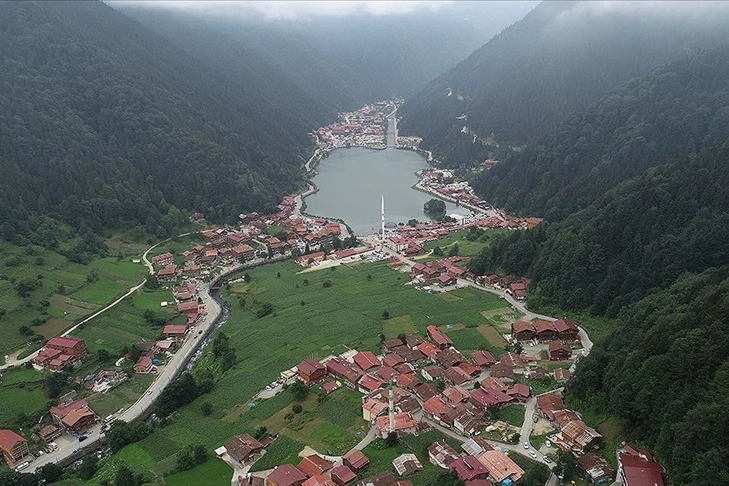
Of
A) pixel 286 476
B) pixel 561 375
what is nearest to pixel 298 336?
pixel 286 476

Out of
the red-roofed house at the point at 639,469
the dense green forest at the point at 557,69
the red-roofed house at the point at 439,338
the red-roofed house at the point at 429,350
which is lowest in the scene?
the red-roofed house at the point at 439,338

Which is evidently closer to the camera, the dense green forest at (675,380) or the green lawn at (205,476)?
the dense green forest at (675,380)

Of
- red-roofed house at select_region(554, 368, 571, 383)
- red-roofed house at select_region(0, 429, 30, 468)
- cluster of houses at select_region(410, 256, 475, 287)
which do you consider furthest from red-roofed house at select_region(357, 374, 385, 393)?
red-roofed house at select_region(0, 429, 30, 468)

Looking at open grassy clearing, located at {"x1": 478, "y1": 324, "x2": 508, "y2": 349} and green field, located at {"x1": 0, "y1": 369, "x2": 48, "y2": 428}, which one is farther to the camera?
open grassy clearing, located at {"x1": 478, "y1": 324, "x2": 508, "y2": 349}

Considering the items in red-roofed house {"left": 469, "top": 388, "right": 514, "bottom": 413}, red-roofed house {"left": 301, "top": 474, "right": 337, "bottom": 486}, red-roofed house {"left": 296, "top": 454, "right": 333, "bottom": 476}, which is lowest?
red-roofed house {"left": 296, "top": 454, "right": 333, "bottom": 476}

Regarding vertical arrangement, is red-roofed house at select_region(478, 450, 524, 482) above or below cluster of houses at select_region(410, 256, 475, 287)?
above

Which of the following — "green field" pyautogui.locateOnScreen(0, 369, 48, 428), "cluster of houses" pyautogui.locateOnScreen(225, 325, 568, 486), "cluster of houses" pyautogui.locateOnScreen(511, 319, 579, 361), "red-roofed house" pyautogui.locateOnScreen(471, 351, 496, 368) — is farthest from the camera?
"cluster of houses" pyautogui.locateOnScreen(511, 319, 579, 361)

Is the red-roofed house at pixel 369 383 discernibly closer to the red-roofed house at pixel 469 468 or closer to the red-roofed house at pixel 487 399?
the red-roofed house at pixel 487 399

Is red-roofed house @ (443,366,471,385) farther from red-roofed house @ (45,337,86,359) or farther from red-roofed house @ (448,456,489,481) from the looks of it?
red-roofed house @ (45,337,86,359)

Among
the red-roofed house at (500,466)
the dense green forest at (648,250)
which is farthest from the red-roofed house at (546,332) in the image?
the red-roofed house at (500,466)
